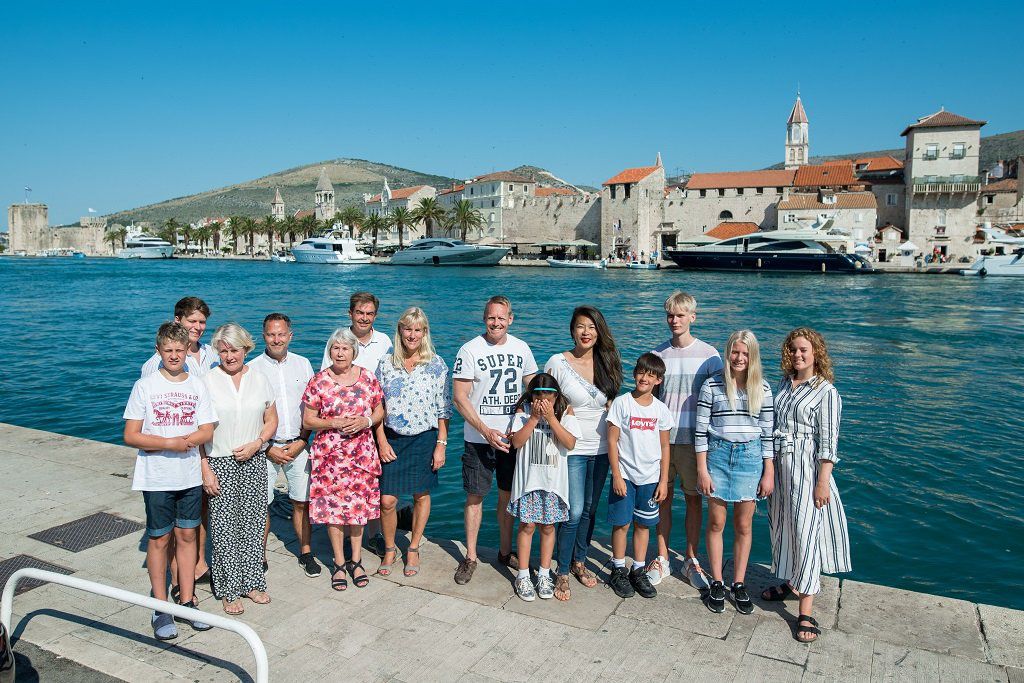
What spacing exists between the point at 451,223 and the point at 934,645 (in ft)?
266

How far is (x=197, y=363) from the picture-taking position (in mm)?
4590

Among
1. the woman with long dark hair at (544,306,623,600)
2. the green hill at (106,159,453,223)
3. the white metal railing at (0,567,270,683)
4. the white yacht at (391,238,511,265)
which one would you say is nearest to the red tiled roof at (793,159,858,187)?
the white yacht at (391,238,511,265)

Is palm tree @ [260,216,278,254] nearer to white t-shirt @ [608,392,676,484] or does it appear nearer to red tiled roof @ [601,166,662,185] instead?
red tiled roof @ [601,166,662,185]

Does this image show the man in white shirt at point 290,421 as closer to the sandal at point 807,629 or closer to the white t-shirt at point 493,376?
the white t-shirt at point 493,376

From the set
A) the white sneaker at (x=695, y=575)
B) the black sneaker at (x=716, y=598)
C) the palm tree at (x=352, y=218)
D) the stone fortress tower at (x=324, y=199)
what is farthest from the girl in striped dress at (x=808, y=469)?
the stone fortress tower at (x=324, y=199)

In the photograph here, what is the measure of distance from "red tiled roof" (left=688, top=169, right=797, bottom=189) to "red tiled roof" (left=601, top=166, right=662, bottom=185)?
445cm

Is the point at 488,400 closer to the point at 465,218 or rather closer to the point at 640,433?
the point at 640,433

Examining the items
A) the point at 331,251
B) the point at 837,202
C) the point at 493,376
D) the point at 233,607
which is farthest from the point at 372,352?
the point at 331,251

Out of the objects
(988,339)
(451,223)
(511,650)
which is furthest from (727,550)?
(451,223)

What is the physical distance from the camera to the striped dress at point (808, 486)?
3.75 metres

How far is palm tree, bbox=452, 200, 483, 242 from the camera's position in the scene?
8075cm

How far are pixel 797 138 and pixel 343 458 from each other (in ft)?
298

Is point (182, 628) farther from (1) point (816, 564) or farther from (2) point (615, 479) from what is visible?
(1) point (816, 564)

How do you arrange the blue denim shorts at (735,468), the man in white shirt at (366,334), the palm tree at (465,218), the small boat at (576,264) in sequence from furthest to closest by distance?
the palm tree at (465,218), the small boat at (576,264), the man in white shirt at (366,334), the blue denim shorts at (735,468)
